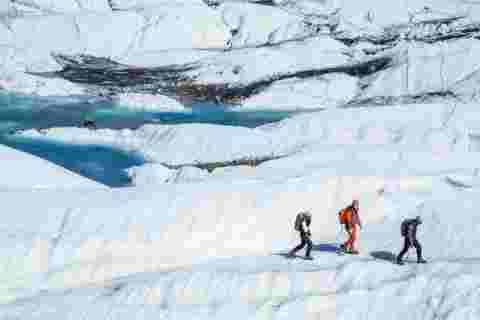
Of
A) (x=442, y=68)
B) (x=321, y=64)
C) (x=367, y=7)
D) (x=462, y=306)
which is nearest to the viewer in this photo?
(x=462, y=306)

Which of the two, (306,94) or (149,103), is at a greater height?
(306,94)

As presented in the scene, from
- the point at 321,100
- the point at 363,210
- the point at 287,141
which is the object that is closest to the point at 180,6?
the point at 321,100

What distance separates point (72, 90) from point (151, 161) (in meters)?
22.6

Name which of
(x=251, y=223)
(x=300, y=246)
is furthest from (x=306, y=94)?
(x=300, y=246)

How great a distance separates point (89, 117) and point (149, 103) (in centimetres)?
→ 503

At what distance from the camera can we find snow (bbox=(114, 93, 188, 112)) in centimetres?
4862

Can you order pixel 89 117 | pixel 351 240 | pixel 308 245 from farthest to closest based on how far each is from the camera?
pixel 89 117 < pixel 351 240 < pixel 308 245

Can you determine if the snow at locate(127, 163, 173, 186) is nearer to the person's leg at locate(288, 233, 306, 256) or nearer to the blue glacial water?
the blue glacial water

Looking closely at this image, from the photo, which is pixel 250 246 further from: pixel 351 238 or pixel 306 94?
pixel 306 94

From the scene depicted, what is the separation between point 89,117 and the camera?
4519 cm

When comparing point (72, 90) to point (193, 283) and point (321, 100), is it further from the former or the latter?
point (193, 283)

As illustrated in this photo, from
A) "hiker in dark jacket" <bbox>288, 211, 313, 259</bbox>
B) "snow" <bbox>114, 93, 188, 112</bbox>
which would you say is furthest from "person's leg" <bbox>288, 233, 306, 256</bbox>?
"snow" <bbox>114, 93, 188, 112</bbox>

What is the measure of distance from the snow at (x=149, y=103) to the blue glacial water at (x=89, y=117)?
2.15 feet

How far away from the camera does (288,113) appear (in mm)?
48594
